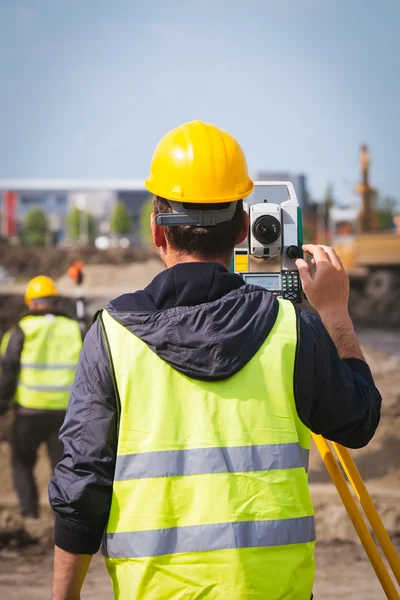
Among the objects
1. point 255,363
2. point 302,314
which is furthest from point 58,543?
point 302,314

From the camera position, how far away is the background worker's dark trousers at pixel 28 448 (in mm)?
6691

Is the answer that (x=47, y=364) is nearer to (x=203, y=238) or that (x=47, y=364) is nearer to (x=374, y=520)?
(x=374, y=520)

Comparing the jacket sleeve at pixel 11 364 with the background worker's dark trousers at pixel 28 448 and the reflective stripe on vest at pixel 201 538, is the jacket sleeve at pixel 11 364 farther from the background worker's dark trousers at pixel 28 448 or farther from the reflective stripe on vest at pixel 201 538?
the reflective stripe on vest at pixel 201 538

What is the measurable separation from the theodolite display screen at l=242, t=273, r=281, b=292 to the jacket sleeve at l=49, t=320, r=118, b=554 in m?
0.65

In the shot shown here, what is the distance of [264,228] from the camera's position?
207 cm

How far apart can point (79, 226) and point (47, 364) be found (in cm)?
6017

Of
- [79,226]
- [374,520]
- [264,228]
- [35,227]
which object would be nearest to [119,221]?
[79,226]

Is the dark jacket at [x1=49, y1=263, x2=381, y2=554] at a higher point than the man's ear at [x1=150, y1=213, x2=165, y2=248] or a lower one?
lower

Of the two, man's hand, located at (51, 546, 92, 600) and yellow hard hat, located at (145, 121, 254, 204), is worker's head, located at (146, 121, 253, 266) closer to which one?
yellow hard hat, located at (145, 121, 254, 204)

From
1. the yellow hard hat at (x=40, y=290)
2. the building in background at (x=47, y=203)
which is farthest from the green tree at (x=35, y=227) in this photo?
the yellow hard hat at (x=40, y=290)

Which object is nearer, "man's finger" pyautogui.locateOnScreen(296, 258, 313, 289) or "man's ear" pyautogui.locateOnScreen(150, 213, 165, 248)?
"man's ear" pyautogui.locateOnScreen(150, 213, 165, 248)

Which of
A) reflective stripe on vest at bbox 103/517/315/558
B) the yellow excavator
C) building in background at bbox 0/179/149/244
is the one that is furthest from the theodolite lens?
building in background at bbox 0/179/149/244

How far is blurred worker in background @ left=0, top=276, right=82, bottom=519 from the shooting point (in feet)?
22.0

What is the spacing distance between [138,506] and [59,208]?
3146 inches
